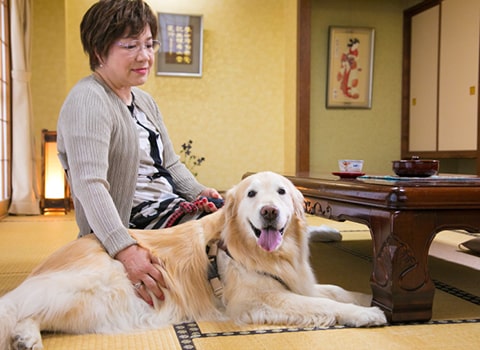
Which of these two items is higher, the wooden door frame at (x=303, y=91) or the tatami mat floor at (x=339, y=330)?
the wooden door frame at (x=303, y=91)

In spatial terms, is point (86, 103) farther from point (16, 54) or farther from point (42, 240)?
point (16, 54)

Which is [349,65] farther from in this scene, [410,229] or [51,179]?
[410,229]

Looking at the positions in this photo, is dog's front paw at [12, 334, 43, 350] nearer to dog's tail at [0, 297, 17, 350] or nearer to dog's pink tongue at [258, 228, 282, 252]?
dog's tail at [0, 297, 17, 350]

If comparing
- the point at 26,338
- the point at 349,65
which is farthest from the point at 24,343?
the point at 349,65

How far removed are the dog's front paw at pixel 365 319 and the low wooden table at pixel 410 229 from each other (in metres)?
0.04

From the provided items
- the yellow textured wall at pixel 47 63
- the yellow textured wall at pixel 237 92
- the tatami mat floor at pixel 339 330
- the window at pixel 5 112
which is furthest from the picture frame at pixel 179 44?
the tatami mat floor at pixel 339 330

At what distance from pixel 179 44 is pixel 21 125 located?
2070mm

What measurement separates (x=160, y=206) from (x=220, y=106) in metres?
4.34

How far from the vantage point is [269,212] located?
158cm

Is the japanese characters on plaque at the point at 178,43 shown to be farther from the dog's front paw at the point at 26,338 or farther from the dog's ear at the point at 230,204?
the dog's front paw at the point at 26,338

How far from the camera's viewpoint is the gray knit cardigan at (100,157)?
156 centimetres

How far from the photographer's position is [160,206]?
198 cm

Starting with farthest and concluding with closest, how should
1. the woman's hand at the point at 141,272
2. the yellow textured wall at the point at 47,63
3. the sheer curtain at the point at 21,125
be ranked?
the yellow textured wall at the point at 47,63, the sheer curtain at the point at 21,125, the woman's hand at the point at 141,272

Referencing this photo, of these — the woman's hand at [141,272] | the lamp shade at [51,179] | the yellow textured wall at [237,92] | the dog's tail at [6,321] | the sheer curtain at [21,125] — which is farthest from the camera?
the yellow textured wall at [237,92]
